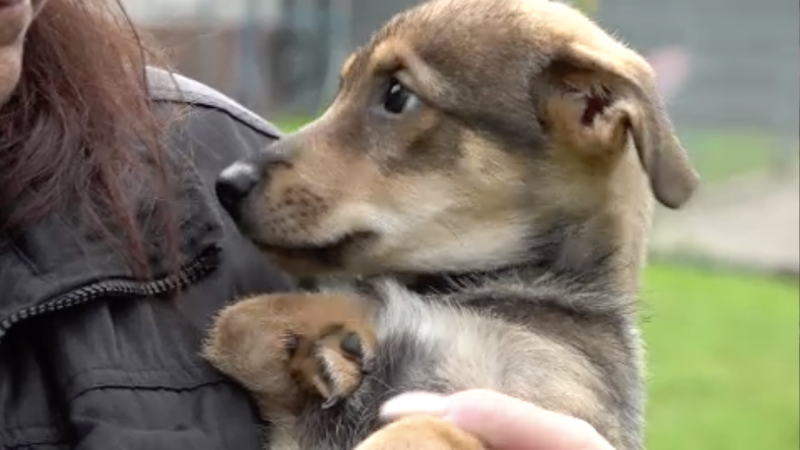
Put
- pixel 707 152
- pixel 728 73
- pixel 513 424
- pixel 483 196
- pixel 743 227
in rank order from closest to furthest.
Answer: pixel 513 424
pixel 483 196
pixel 743 227
pixel 728 73
pixel 707 152

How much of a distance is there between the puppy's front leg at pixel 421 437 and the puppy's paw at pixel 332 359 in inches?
4.5

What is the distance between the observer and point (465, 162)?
2492 millimetres

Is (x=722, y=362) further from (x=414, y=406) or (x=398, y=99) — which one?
(x=414, y=406)

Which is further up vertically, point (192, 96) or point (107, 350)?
point (192, 96)

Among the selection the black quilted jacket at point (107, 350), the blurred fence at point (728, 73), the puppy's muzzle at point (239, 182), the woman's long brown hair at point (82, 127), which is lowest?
the blurred fence at point (728, 73)

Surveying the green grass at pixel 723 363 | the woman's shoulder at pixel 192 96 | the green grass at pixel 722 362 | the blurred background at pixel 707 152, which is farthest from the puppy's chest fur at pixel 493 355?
the green grass at pixel 723 363

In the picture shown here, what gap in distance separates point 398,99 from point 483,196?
216 mm

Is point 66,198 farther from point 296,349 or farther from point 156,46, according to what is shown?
point 156,46

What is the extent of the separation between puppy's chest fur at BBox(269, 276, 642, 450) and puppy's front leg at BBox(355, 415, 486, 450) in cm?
13

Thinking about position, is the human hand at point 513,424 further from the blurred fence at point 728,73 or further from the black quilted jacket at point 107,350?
the blurred fence at point 728,73

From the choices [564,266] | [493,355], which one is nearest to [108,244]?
[493,355]

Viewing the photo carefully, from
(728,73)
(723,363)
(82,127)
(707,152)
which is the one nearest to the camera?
(82,127)

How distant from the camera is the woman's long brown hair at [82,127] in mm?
2225

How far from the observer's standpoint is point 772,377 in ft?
25.1
